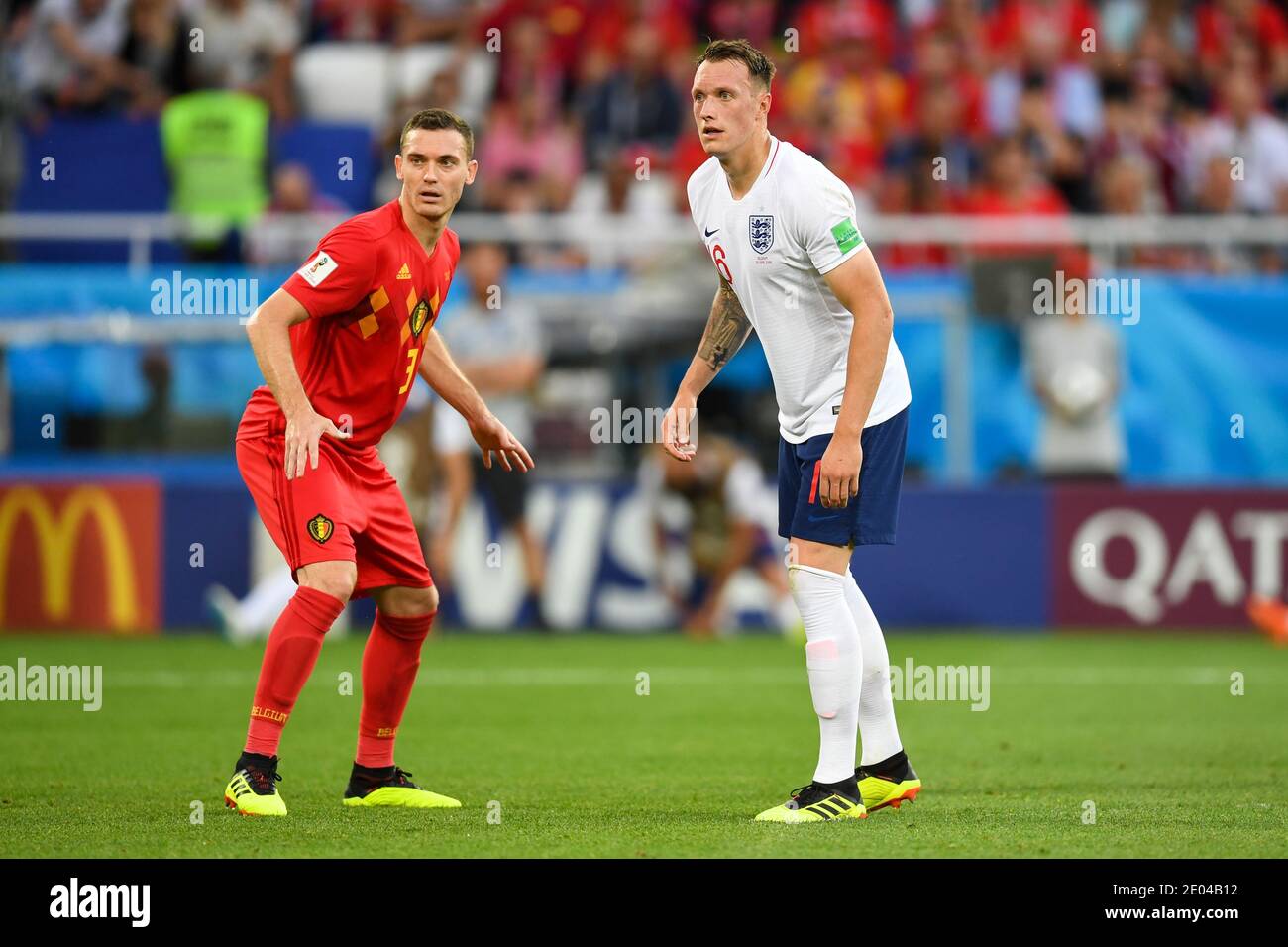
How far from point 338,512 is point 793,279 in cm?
176

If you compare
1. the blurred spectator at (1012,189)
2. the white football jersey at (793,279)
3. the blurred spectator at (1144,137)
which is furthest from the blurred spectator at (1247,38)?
the white football jersey at (793,279)

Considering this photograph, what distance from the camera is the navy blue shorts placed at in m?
6.72

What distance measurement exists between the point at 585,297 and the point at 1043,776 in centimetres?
763

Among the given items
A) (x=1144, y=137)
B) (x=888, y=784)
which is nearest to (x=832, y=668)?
(x=888, y=784)

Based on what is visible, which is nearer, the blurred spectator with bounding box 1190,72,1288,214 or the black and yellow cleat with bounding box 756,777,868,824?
the black and yellow cleat with bounding box 756,777,868,824

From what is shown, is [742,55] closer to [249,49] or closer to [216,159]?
[216,159]

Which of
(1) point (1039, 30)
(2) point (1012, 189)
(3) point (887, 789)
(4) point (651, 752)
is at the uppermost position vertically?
(1) point (1039, 30)

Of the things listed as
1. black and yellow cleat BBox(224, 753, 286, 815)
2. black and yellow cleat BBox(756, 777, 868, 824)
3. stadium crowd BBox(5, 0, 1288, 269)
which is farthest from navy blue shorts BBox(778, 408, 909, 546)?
stadium crowd BBox(5, 0, 1288, 269)

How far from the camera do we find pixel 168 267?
14633mm

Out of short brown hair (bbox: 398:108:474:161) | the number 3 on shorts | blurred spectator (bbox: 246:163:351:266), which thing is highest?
blurred spectator (bbox: 246:163:351:266)

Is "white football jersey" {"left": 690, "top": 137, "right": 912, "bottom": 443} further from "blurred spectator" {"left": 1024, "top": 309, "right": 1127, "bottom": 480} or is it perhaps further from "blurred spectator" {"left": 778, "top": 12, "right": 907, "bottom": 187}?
"blurred spectator" {"left": 778, "top": 12, "right": 907, "bottom": 187}

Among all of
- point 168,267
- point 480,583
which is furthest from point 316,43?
point 480,583

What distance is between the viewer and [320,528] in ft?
22.1

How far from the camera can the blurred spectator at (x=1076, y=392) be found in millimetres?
14398
